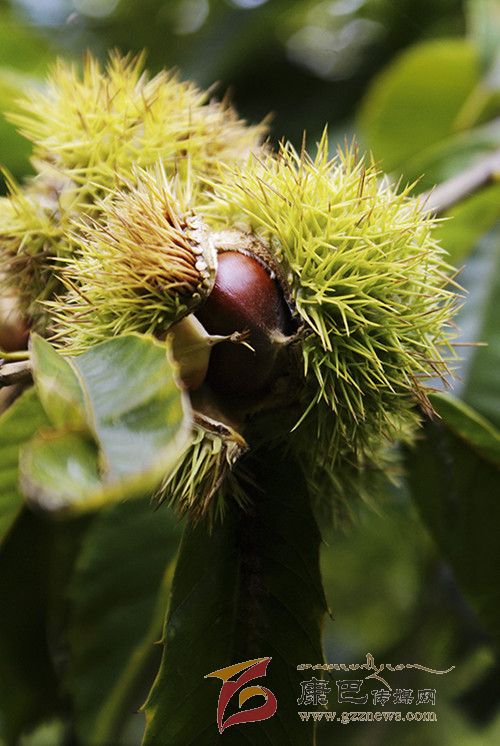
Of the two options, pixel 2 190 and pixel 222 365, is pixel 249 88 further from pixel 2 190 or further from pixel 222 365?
pixel 222 365

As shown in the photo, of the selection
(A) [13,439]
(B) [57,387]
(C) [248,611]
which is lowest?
(C) [248,611]

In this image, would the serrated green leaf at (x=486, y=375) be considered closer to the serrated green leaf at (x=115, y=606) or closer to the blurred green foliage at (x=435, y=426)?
the blurred green foliage at (x=435, y=426)

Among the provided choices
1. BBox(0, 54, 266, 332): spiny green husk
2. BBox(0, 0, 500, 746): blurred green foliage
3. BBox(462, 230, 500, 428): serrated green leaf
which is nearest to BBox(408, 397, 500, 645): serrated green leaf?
BBox(0, 0, 500, 746): blurred green foliage

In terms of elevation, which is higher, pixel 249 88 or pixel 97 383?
pixel 249 88

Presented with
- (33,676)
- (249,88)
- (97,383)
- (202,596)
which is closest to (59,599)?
(33,676)

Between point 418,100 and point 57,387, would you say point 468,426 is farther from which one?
point 418,100
